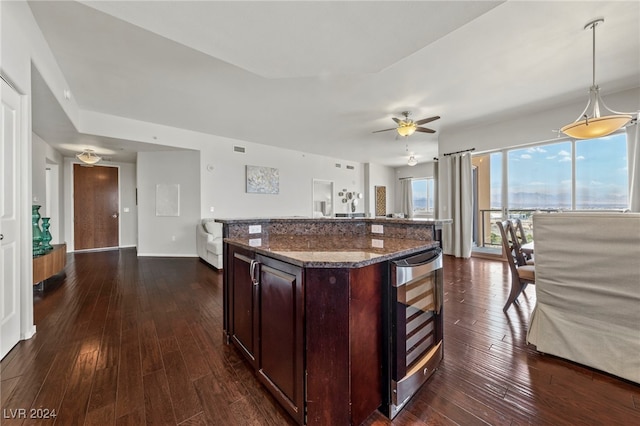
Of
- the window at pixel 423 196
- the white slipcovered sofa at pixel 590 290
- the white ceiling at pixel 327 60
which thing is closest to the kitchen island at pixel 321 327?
the white slipcovered sofa at pixel 590 290

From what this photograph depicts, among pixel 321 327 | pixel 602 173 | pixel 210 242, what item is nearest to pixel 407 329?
pixel 321 327

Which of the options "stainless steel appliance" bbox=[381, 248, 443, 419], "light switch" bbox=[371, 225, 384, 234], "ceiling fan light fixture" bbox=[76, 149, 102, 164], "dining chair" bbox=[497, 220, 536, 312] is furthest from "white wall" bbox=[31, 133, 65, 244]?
"dining chair" bbox=[497, 220, 536, 312]

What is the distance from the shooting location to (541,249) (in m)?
1.97

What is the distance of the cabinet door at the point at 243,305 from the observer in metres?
1.64

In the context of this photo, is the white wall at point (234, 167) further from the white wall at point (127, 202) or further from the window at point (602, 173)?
the window at point (602, 173)

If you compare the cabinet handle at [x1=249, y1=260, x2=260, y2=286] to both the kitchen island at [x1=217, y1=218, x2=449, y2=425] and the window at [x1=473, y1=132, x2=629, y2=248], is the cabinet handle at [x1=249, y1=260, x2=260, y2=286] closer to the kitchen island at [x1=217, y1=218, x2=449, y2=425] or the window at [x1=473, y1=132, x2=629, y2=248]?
the kitchen island at [x1=217, y1=218, x2=449, y2=425]

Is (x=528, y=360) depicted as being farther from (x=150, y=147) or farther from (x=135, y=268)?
(x=150, y=147)

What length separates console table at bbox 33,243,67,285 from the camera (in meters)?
3.06

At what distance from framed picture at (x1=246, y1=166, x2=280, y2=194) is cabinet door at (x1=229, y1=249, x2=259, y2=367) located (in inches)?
195

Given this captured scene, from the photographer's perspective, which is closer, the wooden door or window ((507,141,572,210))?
window ((507,141,572,210))

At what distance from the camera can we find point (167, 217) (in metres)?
5.86

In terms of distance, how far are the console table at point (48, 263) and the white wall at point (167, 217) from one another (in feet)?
6.38

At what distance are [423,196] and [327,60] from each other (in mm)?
9144

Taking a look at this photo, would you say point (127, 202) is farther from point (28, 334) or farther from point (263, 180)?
point (28, 334)
